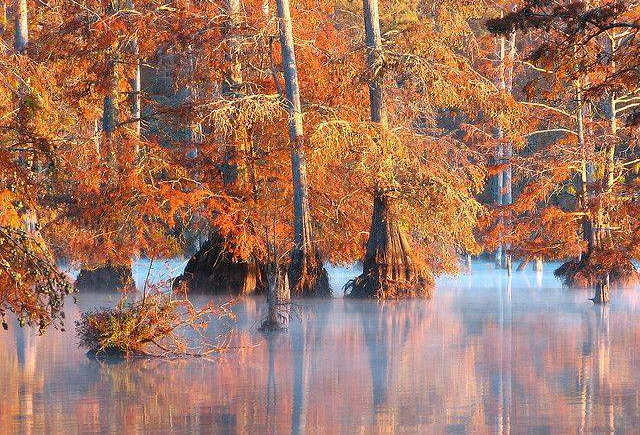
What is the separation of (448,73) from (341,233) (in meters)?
4.51

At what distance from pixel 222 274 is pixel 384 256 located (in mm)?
3588

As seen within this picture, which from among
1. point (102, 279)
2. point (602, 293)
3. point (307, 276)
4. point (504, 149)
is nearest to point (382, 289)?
point (307, 276)

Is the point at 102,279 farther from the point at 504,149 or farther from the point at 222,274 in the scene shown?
the point at 504,149

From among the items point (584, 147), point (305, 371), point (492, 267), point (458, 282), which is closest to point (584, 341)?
point (305, 371)

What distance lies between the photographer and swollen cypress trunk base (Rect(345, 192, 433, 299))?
24672 millimetres

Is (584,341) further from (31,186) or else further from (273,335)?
(31,186)

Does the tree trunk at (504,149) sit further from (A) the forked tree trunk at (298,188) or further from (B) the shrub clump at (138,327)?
(B) the shrub clump at (138,327)

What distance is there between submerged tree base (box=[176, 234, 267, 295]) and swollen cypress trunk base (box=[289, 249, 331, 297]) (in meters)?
1.60

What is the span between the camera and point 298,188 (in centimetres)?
2494

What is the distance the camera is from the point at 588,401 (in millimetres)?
11305

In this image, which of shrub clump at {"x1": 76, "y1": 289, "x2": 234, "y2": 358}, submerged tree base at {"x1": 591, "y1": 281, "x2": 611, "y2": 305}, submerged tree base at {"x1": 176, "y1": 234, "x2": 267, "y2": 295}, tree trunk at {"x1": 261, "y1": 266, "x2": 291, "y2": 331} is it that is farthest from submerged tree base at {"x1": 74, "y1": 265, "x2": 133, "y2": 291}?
shrub clump at {"x1": 76, "y1": 289, "x2": 234, "y2": 358}

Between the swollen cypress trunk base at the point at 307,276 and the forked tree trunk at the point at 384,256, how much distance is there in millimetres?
894

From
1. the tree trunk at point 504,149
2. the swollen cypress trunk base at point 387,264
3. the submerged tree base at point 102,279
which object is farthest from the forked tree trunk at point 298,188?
the tree trunk at point 504,149

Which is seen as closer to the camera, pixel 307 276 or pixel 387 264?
pixel 307 276
